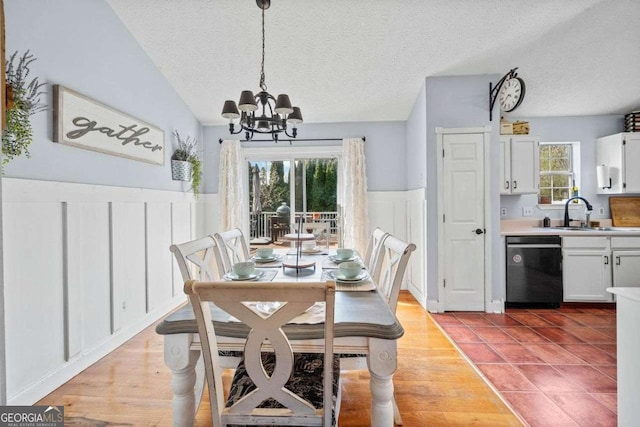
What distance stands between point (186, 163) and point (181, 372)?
9.78 feet

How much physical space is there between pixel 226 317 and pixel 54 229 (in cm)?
162

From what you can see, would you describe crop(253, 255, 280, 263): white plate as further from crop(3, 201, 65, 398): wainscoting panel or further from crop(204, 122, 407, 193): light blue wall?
crop(204, 122, 407, 193): light blue wall

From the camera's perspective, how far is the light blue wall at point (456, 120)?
3.28m

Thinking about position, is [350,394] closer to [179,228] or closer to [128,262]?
[128,262]

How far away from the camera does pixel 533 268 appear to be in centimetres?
338

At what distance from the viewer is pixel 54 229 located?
6.79 feet

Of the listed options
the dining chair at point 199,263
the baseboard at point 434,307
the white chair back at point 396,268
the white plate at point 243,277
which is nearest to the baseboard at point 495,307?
the baseboard at point 434,307

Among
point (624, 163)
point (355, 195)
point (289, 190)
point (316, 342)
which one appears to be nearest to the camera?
point (316, 342)

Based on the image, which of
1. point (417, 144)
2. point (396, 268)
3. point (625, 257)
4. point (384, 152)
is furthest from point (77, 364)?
point (625, 257)

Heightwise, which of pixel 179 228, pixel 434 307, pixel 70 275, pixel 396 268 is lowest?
pixel 434 307

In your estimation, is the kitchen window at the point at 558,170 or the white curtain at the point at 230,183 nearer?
the kitchen window at the point at 558,170

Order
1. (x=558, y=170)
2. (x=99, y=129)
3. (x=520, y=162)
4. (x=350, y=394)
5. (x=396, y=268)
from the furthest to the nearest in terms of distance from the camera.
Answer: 1. (x=558, y=170)
2. (x=520, y=162)
3. (x=99, y=129)
4. (x=350, y=394)
5. (x=396, y=268)

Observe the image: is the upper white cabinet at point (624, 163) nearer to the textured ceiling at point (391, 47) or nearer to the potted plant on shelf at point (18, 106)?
the textured ceiling at point (391, 47)

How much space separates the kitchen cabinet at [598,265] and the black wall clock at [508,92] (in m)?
1.56
